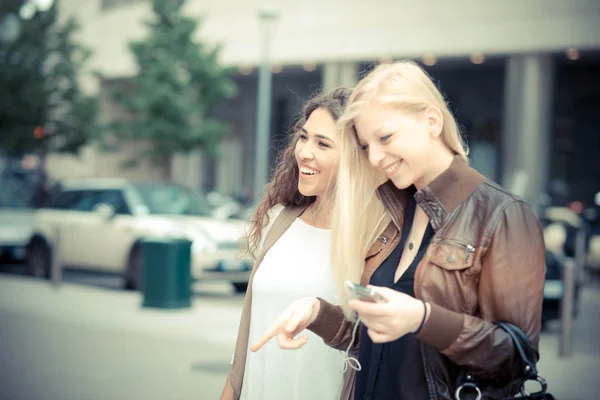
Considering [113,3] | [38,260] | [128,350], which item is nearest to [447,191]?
[128,350]

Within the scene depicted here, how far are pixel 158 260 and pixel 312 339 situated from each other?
25.5ft

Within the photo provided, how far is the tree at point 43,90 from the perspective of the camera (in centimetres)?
3142

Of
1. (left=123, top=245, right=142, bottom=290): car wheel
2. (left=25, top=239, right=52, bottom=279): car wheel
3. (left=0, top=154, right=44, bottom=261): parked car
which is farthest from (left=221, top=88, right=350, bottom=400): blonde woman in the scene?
(left=0, top=154, right=44, bottom=261): parked car

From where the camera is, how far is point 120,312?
10539 mm

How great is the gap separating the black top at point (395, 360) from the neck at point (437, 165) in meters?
0.13

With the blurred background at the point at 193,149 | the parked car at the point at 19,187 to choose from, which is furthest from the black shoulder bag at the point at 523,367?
the parked car at the point at 19,187

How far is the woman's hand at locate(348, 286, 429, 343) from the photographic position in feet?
6.37

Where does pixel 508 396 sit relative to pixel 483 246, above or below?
below

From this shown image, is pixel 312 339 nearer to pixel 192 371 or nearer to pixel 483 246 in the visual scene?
pixel 483 246

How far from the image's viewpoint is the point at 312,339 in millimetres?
3365

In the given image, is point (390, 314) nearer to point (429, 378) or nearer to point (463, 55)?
point (429, 378)

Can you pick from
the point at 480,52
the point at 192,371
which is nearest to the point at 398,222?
the point at 192,371

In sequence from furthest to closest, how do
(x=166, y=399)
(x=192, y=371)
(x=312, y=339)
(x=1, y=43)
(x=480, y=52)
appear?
1. (x=1, y=43)
2. (x=480, y=52)
3. (x=192, y=371)
4. (x=166, y=399)
5. (x=312, y=339)

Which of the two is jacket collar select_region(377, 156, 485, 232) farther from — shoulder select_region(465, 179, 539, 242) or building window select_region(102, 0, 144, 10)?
building window select_region(102, 0, 144, 10)
